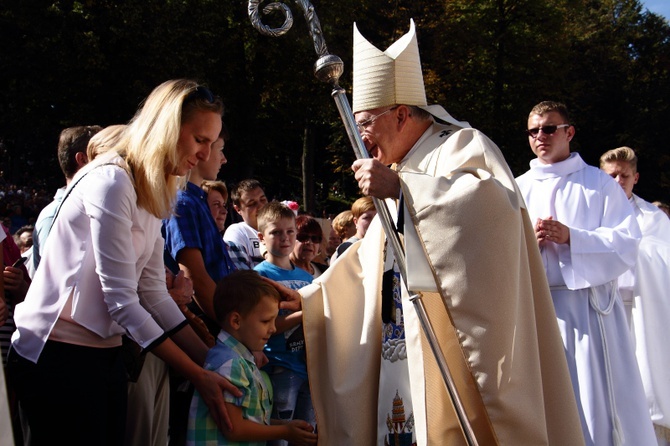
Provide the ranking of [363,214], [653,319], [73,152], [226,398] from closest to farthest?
1. [226,398]
2. [73,152]
3. [363,214]
4. [653,319]

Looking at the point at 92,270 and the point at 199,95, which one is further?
the point at 199,95

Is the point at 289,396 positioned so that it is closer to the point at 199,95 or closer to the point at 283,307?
the point at 283,307

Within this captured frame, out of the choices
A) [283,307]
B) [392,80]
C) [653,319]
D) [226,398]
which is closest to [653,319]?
[653,319]

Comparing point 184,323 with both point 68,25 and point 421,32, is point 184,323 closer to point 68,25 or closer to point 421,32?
point 68,25

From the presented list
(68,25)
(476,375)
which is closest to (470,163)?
(476,375)

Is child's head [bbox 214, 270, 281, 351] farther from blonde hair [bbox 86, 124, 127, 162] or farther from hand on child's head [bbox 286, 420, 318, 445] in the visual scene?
blonde hair [bbox 86, 124, 127, 162]

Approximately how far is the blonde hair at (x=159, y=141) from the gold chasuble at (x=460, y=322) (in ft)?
3.09

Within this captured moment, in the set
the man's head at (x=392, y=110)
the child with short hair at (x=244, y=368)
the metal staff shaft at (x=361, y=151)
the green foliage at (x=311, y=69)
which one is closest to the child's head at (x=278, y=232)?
the man's head at (x=392, y=110)

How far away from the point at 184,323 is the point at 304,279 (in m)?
1.69

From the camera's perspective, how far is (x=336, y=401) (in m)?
3.95

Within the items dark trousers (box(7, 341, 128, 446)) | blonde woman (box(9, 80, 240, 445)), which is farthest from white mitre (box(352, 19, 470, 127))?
dark trousers (box(7, 341, 128, 446))

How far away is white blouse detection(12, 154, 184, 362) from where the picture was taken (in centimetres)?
291

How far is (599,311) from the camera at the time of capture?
5.38 m

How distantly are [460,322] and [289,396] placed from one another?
5.37 ft
